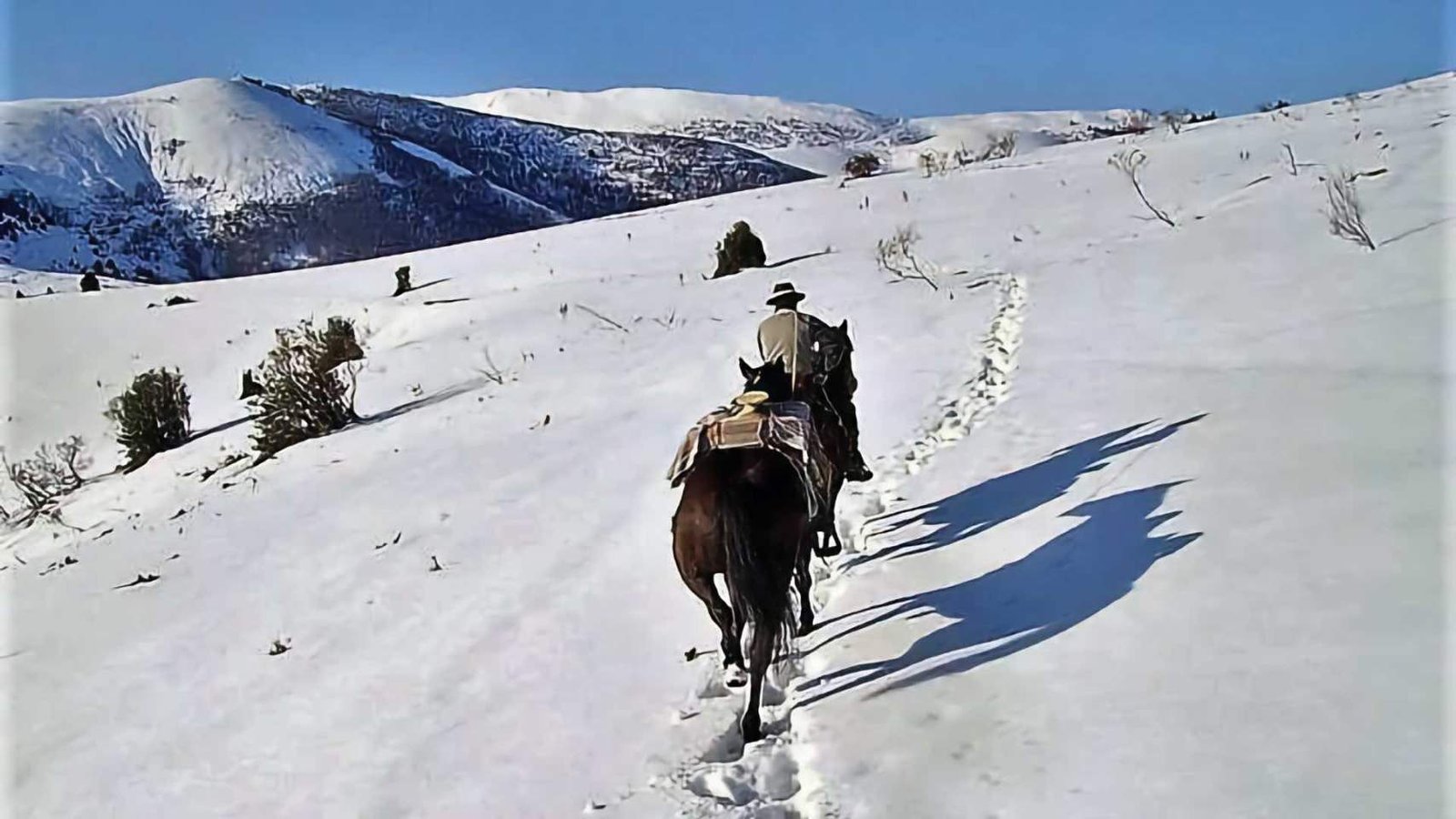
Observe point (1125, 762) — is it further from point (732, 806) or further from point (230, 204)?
point (230, 204)

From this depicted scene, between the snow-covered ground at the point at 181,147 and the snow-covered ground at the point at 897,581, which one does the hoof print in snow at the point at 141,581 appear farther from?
the snow-covered ground at the point at 181,147

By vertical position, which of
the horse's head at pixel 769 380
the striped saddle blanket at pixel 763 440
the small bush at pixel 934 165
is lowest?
the striped saddle blanket at pixel 763 440

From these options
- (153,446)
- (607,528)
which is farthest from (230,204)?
(607,528)

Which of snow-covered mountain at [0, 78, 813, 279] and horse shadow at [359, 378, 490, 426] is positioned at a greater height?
snow-covered mountain at [0, 78, 813, 279]

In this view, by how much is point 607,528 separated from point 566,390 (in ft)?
17.1

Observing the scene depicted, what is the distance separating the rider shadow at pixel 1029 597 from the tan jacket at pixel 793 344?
4.92 ft

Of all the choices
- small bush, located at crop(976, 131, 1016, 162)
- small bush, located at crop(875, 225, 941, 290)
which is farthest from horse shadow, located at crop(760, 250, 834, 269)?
small bush, located at crop(976, 131, 1016, 162)

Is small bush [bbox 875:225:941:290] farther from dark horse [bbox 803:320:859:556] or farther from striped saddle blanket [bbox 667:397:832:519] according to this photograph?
striped saddle blanket [bbox 667:397:832:519]

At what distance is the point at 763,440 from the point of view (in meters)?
4.89

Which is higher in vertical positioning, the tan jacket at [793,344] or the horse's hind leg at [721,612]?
the tan jacket at [793,344]

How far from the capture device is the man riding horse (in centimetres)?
654

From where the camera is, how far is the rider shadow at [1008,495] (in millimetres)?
6648

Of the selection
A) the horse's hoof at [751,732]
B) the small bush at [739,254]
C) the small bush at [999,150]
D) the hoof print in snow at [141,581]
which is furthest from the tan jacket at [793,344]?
the small bush at [999,150]

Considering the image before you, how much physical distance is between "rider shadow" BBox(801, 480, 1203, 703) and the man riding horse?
1453 mm
